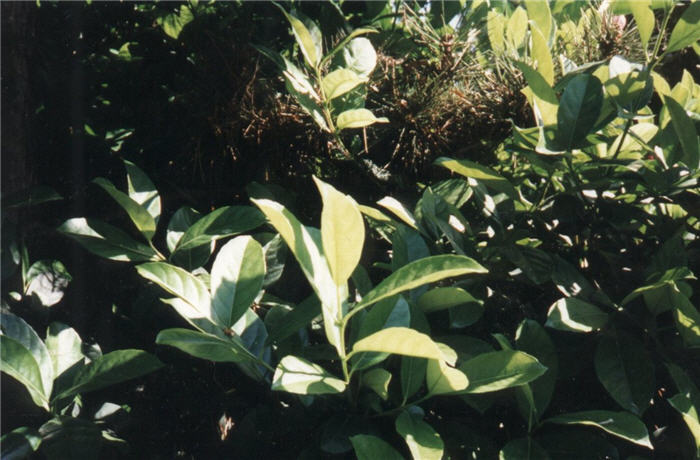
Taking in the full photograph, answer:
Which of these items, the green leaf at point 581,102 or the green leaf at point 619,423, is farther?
the green leaf at point 581,102

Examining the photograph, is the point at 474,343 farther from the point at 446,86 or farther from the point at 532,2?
the point at 532,2

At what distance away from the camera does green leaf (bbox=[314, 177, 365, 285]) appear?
1.72 feet

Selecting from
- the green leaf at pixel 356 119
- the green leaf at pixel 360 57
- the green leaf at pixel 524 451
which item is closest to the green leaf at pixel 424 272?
the green leaf at pixel 524 451

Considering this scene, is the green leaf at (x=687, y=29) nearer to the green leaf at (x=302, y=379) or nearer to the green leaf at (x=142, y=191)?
the green leaf at (x=302, y=379)

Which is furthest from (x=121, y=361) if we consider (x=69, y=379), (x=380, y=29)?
(x=380, y=29)

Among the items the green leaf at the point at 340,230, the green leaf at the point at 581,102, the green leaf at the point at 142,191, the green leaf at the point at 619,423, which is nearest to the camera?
the green leaf at the point at 340,230

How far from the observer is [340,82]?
2.81ft

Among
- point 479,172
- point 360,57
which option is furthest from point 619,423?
point 360,57

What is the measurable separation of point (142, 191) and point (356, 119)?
31 cm

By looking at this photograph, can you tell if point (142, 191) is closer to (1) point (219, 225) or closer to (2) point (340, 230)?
(1) point (219, 225)

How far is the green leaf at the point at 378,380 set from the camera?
615mm

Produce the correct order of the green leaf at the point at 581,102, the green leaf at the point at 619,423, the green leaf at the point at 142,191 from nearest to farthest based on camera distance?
the green leaf at the point at 619,423, the green leaf at the point at 581,102, the green leaf at the point at 142,191

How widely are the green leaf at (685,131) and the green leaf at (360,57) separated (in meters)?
0.40

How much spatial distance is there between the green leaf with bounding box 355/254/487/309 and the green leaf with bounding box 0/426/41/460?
42 centimetres
